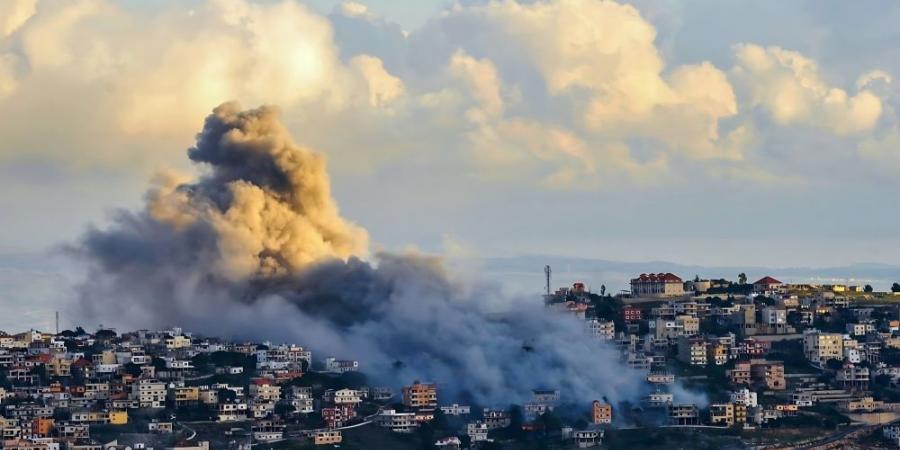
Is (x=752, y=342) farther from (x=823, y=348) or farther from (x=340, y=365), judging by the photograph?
(x=340, y=365)

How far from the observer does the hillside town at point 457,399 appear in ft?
367

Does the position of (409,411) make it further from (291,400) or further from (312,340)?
(312,340)

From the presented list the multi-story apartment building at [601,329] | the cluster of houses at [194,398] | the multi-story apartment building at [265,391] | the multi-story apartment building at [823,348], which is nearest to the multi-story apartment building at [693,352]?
the multi-story apartment building at [601,329]

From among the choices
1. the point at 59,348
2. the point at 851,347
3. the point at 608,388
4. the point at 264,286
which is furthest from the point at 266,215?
the point at 851,347

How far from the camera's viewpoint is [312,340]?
424 ft

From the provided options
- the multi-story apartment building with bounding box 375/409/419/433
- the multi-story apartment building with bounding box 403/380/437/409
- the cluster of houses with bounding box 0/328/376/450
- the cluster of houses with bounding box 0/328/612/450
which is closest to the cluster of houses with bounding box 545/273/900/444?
the cluster of houses with bounding box 0/328/612/450

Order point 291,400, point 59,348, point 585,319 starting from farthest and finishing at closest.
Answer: point 585,319
point 59,348
point 291,400

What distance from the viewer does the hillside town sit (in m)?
112

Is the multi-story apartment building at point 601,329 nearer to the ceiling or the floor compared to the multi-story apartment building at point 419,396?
nearer to the ceiling

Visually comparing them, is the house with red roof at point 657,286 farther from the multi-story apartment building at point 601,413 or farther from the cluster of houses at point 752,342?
the multi-story apartment building at point 601,413

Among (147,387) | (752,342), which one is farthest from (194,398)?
(752,342)

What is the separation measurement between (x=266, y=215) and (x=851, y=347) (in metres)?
29.5

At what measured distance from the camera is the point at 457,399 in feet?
393

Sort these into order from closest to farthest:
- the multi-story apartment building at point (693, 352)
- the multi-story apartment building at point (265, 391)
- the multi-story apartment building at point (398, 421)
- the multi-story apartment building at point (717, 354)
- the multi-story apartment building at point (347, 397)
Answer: the multi-story apartment building at point (398, 421) → the multi-story apartment building at point (347, 397) → the multi-story apartment building at point (265, 391) → the multi-story apartment building at point (717, 354) → the multi-story apartment building at point (693, 352)
